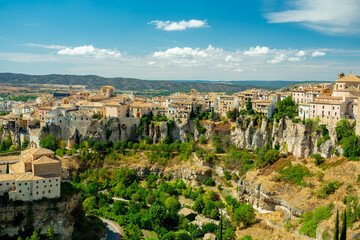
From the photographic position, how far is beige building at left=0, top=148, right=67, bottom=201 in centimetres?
3647

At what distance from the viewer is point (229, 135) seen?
6419 centimetres

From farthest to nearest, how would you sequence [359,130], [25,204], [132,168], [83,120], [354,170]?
[83,120], [132,168], [359,130], [354,170], [25,204]

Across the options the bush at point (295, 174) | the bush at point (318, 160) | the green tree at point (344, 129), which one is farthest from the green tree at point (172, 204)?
the green tree at point (344, 129)

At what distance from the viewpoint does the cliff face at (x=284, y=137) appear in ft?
165

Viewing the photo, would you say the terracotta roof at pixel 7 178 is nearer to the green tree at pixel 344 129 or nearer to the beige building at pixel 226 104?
the green tree at pixel 344 129

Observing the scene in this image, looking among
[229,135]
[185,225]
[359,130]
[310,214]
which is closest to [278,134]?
[229,135]

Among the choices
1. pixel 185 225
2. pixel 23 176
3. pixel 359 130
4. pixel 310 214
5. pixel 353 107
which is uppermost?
pixel 353 107

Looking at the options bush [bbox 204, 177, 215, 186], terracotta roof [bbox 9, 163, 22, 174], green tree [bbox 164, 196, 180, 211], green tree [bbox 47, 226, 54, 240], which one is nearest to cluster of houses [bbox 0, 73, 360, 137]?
bush [bbox 204, 177, 215, 186]

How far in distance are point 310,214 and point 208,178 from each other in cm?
2172

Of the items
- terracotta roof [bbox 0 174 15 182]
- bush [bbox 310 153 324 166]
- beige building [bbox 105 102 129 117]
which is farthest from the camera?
beige building [bbox 105 102 129 117]

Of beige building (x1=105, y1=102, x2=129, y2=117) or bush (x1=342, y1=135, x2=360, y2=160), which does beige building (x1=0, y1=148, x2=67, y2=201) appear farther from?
bush (x1=342, y1=135, x2=360, y2=160)

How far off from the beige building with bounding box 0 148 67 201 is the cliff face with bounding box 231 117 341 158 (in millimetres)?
36230

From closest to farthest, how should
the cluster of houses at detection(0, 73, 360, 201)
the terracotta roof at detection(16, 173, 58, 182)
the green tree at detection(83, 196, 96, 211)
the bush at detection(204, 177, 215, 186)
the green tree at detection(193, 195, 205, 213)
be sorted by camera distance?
the terracotta roof at detection(16, 173, 58, 182) → the cluster of houses at detection(0, 73, 360, 201) → the green tree at detection(193, 195, 205, 213) → the green tree at detection(83, 196, 96, 211) → the bush at detection(204, 177, 215, 186)

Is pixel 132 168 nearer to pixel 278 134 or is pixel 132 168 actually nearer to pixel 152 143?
pixel 152 143
